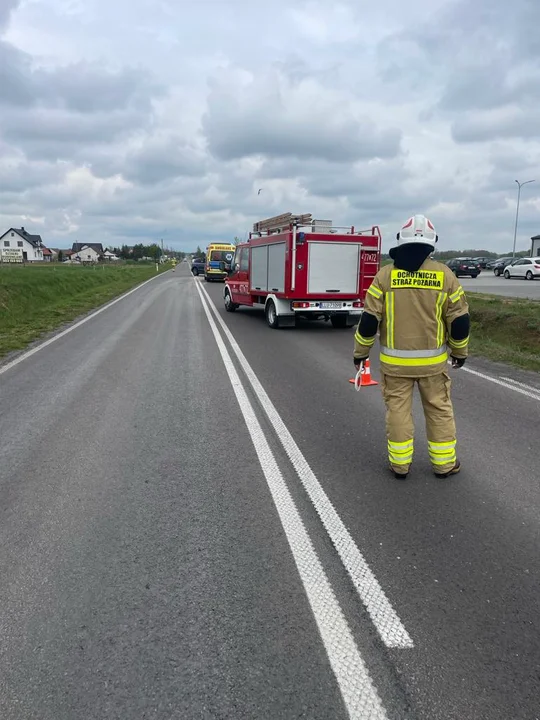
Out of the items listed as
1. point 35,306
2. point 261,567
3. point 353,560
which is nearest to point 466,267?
point 35,306

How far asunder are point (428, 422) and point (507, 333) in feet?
28.9

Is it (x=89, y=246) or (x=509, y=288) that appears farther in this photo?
(x=89, y=246)

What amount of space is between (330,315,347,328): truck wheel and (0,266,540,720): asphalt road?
839 centimetres

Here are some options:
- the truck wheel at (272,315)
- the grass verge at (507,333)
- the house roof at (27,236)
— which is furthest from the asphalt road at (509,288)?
the house roof at (27,236)

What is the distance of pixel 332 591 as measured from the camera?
2.82 m

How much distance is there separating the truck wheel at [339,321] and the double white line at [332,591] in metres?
9.88

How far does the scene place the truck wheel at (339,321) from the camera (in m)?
14.5

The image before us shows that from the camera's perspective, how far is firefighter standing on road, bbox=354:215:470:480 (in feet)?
13.9

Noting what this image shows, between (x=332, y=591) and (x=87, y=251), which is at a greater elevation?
(x=87, y=251)

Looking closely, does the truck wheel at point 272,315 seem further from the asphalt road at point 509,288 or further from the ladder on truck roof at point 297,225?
the asphalt road at point 509,288

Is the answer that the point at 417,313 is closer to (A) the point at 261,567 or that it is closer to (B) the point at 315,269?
(A) the point at 261,567

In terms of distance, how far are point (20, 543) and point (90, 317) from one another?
14001 mm

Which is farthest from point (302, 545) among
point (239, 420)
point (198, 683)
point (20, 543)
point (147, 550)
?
point (239, 420)

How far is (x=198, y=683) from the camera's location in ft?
7.31
